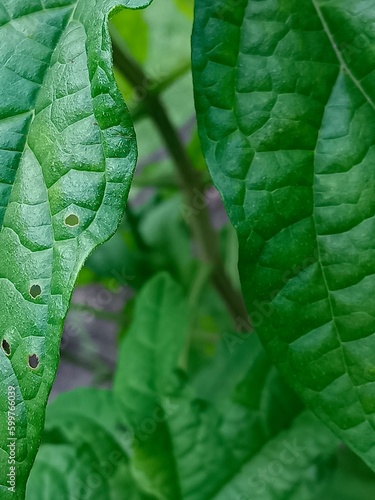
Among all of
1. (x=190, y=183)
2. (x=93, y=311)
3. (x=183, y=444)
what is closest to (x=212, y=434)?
(x=183, y=444)

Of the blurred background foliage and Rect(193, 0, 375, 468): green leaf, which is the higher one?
Rect(193, 0, 375, 468): green leaf

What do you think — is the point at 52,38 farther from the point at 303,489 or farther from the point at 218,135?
the point at 303,489

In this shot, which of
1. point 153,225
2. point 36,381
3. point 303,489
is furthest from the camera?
point 153,225

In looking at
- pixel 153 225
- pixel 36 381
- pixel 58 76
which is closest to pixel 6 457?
pixel 36 381

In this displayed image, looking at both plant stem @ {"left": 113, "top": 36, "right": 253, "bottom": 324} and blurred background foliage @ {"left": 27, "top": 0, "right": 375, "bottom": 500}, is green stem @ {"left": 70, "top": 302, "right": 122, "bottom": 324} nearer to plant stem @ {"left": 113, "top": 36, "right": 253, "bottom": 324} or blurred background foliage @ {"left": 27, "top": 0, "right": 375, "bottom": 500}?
blurred background foliage @ {"left": 27, "top": 0, "right": 375, "bottom": 500}
